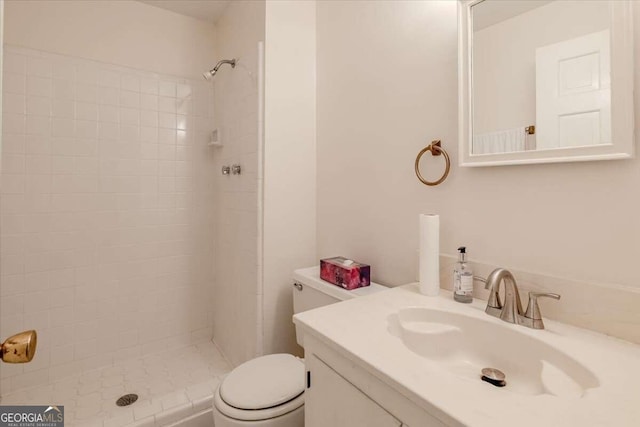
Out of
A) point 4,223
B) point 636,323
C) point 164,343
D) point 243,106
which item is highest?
point 243,106

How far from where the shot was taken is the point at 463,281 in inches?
39.0

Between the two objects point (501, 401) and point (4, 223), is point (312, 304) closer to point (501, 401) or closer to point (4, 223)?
point (501, 401)

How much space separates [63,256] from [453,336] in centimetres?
208

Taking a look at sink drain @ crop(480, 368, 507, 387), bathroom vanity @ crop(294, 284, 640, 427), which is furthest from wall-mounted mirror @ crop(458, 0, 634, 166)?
sink drain @ crop(480, 368, 507, 387)

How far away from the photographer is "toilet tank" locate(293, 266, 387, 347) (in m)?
1.29

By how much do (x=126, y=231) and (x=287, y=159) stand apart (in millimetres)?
1167

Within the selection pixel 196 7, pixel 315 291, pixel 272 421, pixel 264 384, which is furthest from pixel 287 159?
pixel 196 7

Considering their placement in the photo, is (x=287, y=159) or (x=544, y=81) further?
(x=287, y=159)

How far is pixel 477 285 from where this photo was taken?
1037mm

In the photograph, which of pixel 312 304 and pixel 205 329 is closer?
pixel 312 304

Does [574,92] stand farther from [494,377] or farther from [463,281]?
[494,377]

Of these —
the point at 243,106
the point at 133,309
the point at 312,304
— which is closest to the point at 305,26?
the point at 243,106

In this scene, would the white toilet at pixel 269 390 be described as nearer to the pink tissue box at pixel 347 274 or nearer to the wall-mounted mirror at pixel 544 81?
the pink tissue box at pixel 347 274

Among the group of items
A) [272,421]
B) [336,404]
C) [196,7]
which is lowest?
[272,421]
